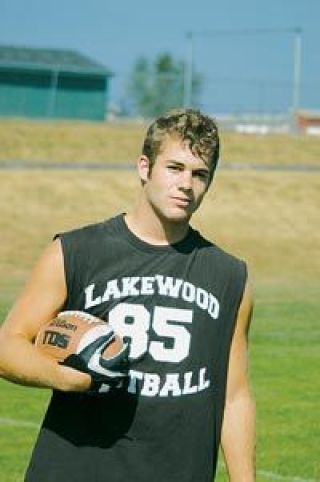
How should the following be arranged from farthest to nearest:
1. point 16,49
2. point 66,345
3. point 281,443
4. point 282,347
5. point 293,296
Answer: point 16,49 < point 293,296 < point 282,347 < point 281,443 < point 66,345

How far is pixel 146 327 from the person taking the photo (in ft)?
17.7

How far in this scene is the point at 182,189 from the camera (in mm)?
5367

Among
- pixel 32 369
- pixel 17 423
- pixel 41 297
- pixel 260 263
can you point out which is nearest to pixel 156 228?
pixel 41 297

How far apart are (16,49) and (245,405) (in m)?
68.6

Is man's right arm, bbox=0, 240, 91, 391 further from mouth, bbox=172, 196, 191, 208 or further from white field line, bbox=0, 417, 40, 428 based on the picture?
white field line, bbox=0, 417, 40, 428

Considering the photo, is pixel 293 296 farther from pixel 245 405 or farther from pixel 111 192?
pixel 245 405

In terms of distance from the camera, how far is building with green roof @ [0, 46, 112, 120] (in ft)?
207

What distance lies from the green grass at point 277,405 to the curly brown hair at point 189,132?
5.19 meters

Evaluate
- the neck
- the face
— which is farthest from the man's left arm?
the face

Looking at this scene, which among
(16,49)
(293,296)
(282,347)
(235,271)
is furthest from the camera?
(16,49)

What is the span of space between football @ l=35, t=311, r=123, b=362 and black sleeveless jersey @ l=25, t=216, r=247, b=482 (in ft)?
0.28

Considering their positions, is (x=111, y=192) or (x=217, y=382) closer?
(x=217, y=382)

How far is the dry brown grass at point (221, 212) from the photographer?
107 ft

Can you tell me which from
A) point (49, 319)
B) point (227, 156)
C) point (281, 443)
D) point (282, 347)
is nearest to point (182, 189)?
point (49, 319)
